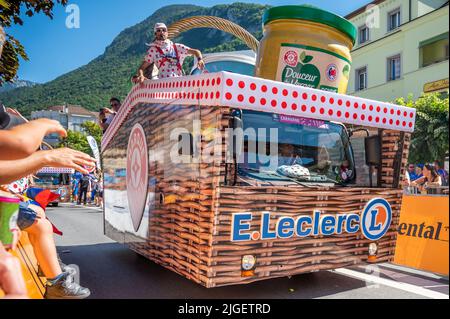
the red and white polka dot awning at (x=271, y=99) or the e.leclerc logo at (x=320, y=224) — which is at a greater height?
the red and white polka dot awning at (x=271, y=99)

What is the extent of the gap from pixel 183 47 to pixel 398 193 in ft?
11.4

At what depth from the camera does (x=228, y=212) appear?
10.4 ft

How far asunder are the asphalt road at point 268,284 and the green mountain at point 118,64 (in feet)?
6.75

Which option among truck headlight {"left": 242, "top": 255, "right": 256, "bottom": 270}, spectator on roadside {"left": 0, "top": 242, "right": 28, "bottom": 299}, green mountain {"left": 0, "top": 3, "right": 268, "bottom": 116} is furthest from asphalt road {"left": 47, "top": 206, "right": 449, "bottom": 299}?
spectator on roadside {"left": 0, "top": 242, "right": 28, "bottom": 299}

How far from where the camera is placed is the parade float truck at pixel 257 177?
3178 mm

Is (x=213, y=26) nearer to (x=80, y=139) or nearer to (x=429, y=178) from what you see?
(x=80, y=139)

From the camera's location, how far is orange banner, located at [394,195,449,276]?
5.04 m

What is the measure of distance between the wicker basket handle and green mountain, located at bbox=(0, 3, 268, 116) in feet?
0.54

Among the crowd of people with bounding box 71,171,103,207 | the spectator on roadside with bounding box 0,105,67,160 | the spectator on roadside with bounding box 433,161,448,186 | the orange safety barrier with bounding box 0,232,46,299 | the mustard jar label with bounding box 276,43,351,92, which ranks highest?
the mustard jar label with bounding box 276,43,351,92

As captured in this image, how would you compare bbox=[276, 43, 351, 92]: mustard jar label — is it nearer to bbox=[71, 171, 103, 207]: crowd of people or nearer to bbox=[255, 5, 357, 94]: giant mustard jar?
bbox=[255, 5, 357, 94]: giant mustard jar

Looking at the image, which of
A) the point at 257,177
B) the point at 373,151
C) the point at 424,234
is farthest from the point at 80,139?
the point at 424,234

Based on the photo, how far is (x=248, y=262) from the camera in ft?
10.8

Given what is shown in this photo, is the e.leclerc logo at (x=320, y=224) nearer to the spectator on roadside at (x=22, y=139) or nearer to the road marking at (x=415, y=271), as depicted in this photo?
the road marking at (x=415, y=271)

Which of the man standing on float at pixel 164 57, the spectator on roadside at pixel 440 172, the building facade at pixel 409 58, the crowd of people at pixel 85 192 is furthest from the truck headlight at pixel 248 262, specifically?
the crowd of people at pixel 85 192
